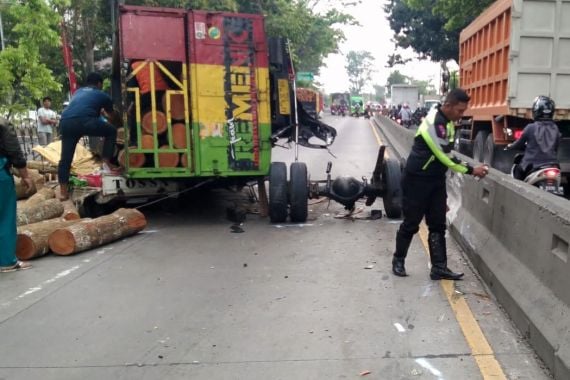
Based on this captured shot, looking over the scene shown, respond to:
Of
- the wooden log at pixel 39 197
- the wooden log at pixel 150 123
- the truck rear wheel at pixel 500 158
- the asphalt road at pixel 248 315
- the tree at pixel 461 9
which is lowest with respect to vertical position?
the asphalt road at pixel 248 315

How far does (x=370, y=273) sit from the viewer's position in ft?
18.1

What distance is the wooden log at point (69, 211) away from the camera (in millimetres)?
7293

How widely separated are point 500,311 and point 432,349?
2.95 feet

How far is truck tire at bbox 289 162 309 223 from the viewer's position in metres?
7.58

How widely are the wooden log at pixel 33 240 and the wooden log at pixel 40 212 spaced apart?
46 cm

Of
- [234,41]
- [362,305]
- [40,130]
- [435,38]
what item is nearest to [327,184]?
[234,41]

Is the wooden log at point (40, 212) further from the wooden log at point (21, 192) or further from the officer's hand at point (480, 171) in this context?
the officer's hand at point (480, 171)

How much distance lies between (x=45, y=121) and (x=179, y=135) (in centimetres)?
931

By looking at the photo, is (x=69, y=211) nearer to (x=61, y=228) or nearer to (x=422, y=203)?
(x=61, y=228)

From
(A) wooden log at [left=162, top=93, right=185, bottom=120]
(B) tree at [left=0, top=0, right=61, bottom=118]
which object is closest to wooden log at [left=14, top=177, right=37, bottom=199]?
(A) wooden log at [left=162, top=93, right=185, bottom=120]

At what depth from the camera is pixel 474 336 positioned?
155 inches

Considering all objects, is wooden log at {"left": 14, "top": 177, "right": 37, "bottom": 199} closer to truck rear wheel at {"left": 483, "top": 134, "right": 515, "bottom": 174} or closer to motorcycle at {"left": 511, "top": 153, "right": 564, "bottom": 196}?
motorcycle at {"left": 511, "top": 153, "right": 564, "bottom": 196}

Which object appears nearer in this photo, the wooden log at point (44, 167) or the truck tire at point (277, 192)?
the truck tire at point (277, 192)

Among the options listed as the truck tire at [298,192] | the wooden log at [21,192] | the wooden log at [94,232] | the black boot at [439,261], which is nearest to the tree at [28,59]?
the wooden log at [21,192]
